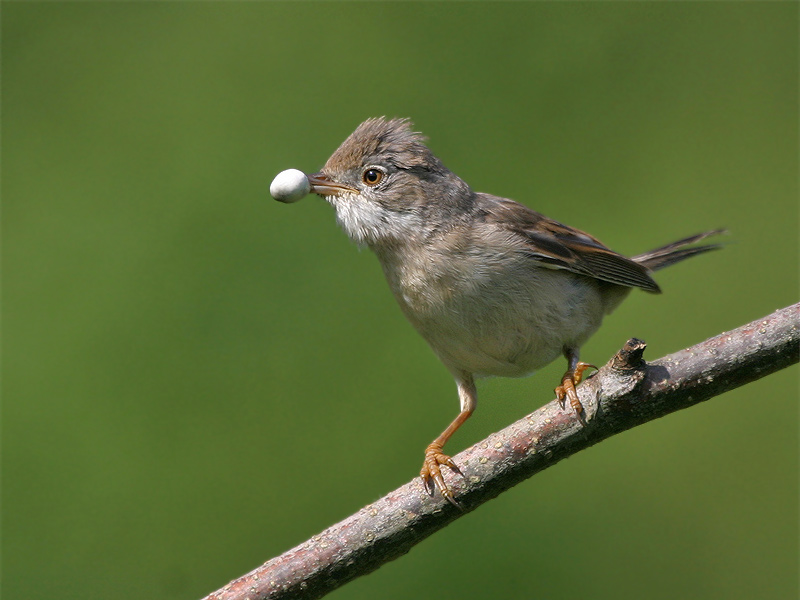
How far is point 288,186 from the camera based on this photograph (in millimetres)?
3508

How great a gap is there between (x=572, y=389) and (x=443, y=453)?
3.24ft

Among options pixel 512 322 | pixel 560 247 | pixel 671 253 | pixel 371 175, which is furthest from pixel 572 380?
pixel 671 253

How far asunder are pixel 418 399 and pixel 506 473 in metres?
2.07

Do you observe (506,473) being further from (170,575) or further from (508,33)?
(508,33)

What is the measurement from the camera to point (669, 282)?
525 centimetres

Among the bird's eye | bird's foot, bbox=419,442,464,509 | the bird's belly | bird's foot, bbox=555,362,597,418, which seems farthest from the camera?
the bird's eye

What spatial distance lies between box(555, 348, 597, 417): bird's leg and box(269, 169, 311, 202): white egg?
4.57ft

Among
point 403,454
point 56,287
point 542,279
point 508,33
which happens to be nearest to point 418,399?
point 403,454

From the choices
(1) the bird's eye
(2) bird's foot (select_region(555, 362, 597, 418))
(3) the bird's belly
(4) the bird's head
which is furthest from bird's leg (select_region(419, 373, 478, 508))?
(1) the bird's eye

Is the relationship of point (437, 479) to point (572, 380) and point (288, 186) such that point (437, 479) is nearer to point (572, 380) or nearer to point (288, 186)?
point (572, 380)

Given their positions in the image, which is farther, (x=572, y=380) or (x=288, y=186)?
(x=288, y=186)

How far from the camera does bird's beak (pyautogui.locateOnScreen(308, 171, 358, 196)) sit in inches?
147

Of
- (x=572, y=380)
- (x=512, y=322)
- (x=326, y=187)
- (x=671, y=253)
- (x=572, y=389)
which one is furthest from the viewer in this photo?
(x=671, y=253)

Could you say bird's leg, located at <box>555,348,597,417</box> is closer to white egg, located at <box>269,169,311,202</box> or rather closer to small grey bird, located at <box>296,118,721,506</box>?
small grey bird, located at <box>296,118,721,506</box>
